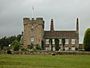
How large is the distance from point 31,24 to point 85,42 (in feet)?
77.7

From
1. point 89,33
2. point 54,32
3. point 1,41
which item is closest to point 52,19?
point 54,32

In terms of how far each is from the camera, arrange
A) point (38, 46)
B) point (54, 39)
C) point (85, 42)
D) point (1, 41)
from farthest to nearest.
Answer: point (1, 41) < point (54, 39) < point (38, 46) < point (85, 42)

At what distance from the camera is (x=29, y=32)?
107 meters

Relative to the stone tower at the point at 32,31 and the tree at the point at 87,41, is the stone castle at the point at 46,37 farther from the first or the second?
the tree at the point at 87,41

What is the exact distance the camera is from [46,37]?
4350 inches

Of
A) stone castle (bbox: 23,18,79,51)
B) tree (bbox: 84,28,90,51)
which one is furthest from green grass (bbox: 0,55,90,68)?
stone castle (bbox: 23,18,79,51)

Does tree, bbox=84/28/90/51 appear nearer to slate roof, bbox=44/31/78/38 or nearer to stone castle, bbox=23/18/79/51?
stone castle, bbox=23/18/79/51

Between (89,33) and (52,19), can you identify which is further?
(52,19)

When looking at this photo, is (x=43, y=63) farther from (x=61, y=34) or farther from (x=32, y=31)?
(x=61, y=34)

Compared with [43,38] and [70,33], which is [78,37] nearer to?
[70,33]

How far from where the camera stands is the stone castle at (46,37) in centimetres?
10650

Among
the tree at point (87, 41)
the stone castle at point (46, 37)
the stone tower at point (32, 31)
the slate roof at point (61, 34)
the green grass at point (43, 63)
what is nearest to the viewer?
the green grass at point (43, 63)

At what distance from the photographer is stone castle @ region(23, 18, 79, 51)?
4193 inches

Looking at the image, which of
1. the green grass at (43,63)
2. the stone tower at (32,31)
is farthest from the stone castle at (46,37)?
the green grass at (43,63)
